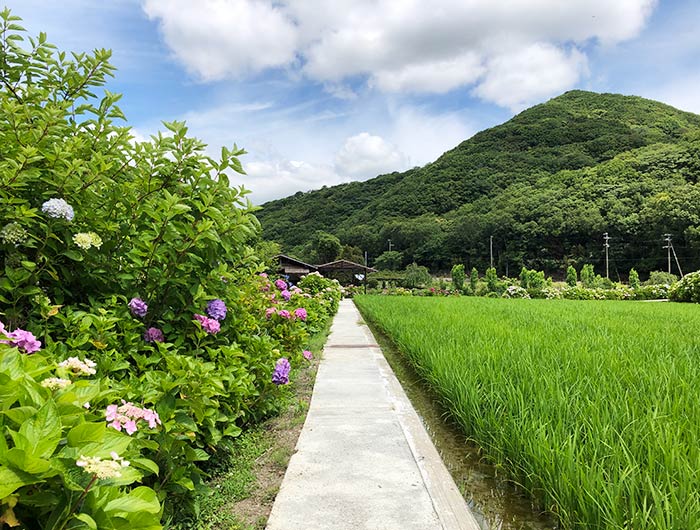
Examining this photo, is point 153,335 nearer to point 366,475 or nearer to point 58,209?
point 58,209

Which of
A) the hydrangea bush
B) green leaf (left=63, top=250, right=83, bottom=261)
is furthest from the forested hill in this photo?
green leaf (left=63, top=250, right=83, bottom=261)

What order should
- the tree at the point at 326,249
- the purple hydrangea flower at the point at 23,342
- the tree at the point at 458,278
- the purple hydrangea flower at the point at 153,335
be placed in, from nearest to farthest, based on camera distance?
the purple hydrangea flower at the point at 23,342
the purple hydrangea flower at the point at 153,335
the tree at the point at 458,278
the tree at the point at 326,249

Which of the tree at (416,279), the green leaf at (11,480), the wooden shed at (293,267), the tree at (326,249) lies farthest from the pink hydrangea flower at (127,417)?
the tree at (326,249)

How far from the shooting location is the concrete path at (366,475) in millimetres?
1658

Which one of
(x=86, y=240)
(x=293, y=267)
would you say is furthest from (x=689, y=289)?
(x=86, y=240)

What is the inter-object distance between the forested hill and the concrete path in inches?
1613

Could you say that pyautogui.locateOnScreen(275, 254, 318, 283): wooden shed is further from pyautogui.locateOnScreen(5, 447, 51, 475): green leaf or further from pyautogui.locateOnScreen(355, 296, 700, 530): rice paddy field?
pyautogui.locateOnScreen(5, 447, 51, 475): green leaf

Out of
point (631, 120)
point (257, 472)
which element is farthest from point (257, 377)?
point (631, 120)

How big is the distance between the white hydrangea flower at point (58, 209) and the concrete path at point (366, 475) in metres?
1.35

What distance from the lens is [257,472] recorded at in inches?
84.7

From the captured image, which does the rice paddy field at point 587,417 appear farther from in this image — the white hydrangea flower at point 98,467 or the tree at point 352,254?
the tree at point 352,254

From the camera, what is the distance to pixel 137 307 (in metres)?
1.84

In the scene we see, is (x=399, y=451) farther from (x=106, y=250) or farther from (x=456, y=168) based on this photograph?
(x=456, y=168)

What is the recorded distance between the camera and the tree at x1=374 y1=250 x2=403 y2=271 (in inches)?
1932
